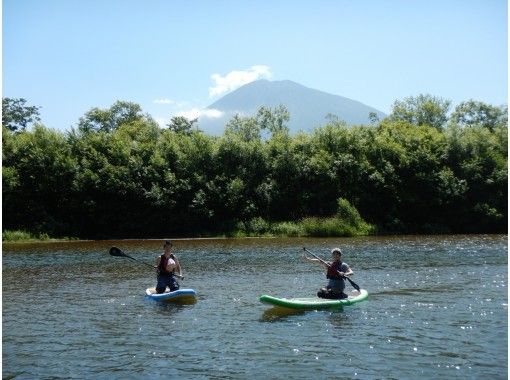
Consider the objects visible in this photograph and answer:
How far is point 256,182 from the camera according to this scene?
50.0m

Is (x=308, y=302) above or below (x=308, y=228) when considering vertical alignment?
below

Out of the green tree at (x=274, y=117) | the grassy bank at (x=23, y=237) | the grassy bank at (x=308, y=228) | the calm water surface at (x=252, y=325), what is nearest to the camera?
the calm water surface at (x=252, y=325)

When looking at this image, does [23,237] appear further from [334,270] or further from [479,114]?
[479,114]

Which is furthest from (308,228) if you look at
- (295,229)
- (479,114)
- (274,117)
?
(479,114)

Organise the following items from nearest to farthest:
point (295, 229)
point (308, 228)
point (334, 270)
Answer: point (334, 270)
point (308, 228)
point (295, 229)

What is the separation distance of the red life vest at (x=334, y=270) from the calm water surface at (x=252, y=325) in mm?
1162

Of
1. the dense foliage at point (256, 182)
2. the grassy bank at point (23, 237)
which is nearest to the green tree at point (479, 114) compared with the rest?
the dense foliage at point (256, 182)

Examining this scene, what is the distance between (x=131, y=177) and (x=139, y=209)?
106 inches

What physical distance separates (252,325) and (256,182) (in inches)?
1422

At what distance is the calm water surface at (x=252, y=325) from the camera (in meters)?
10.6

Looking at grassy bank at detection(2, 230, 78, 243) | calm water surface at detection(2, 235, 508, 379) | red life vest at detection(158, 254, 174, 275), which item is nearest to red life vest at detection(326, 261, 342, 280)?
calm water surface at detection(2, 235, 508, 379)

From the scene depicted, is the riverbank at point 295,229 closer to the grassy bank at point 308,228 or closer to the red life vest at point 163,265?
the grassy bank at point 308,228

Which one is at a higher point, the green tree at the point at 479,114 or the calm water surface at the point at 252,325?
the green tree at the point at 479,114

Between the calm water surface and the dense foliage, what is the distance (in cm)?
1996
